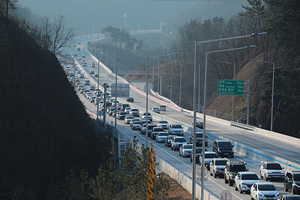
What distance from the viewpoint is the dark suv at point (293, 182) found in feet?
89.9

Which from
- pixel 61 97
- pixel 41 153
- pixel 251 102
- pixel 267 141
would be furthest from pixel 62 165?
pixel 251 102

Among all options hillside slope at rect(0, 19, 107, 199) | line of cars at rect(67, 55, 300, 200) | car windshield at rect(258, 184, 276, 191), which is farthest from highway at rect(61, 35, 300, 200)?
hillside slope at rect(0, 19, 107, 199)

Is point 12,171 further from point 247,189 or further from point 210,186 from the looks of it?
point 247,189

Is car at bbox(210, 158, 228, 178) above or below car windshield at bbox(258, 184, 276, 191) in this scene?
below

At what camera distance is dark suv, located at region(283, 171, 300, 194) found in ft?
89.9

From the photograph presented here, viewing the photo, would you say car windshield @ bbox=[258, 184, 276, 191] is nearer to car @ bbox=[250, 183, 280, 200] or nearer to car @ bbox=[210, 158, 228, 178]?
car @ bbox=[250, 183, 280, 200]

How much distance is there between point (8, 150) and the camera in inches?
1849

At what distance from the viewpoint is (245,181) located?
28906 millimetres

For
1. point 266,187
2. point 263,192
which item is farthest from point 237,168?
point 263,192

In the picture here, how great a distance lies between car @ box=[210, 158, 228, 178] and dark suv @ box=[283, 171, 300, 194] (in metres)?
6.50

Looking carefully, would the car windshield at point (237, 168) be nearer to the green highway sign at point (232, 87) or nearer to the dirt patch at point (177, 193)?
the dirt patch at point (177, 193)

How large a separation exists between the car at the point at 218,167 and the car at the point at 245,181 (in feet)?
16.9

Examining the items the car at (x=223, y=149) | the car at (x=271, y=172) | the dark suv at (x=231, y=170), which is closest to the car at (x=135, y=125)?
the car at (x=223, y=149)

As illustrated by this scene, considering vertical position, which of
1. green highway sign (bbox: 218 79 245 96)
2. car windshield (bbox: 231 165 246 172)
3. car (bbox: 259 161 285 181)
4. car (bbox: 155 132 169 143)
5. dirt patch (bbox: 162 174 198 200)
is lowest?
dirt patch (bbox: 162 174 198 200)
